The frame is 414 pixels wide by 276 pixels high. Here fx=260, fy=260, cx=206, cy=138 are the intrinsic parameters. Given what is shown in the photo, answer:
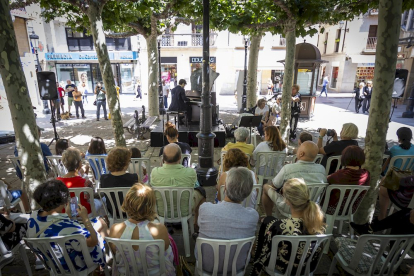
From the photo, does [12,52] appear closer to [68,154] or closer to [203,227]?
[68,154]

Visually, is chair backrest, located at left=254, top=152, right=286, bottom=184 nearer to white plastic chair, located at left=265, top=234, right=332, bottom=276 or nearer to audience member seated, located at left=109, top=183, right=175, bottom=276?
white plastic chair, located at left=265, top=234, right=332, bottom=276

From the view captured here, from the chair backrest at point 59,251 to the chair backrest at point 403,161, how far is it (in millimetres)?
3931

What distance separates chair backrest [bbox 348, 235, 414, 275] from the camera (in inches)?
78.0

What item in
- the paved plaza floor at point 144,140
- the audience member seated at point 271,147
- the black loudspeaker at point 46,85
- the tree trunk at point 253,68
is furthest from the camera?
the tree trunk at point 253,68

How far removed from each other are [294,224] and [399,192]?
2.18 metres

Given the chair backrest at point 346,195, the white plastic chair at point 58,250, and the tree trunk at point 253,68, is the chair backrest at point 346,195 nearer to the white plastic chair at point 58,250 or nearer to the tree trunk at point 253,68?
the white plastic chair at point 58,250

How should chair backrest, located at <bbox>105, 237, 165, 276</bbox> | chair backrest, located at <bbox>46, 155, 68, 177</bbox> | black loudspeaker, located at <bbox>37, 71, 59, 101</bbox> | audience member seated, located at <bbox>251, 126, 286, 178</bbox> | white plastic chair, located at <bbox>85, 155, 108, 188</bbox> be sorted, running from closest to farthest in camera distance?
1. chair backrest, located at <bbox>105, 237, 165, 276</bbox>
2. white plastic chair, located at <bbox>85, 155, 108, 188</bbox>
3. chair backrest, located at <bbox>46, 155, 68, 177</bbox>
4. audience member seated, located at <bbox>251, 126, 286, 178</bbox>
5. black loudspeaker, located at <bbox>37, 71, 59, 101</bbox>

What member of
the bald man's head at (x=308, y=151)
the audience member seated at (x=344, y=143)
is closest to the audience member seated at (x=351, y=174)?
the bald man's head at (x=308, y=151)

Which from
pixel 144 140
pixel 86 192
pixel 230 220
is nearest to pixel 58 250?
pixel 86 192

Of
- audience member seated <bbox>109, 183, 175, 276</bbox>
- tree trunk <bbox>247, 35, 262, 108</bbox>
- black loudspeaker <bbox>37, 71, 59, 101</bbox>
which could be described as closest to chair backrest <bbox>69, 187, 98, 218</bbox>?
audience member seated <bbox>109, 183, 175, 276</bbox>

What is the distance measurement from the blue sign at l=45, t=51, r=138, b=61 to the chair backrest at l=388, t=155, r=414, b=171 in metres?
21.5

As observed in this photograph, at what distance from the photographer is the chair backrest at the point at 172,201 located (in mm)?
2809

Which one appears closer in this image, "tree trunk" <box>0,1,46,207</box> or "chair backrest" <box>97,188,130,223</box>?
"tree trunk" <box>0,1,46,207</box>

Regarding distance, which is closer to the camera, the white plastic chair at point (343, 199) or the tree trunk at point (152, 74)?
the white plastic chair at point (343, 199)
